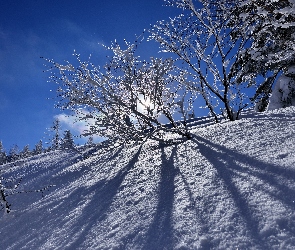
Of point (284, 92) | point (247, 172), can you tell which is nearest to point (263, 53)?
point (284, 92)

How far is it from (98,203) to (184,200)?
1364mm

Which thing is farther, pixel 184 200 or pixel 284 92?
pixel 284 92

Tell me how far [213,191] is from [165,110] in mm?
3947

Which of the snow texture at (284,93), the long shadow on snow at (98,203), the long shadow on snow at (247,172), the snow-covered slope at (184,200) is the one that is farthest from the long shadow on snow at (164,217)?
the snow texture at (284,93)

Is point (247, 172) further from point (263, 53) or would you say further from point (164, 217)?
point (263, 53)

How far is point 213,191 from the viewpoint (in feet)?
9.29

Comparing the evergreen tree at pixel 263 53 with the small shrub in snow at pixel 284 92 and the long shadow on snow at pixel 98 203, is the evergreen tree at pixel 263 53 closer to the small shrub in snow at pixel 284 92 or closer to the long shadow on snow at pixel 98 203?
the small shrub in snow at pixel 284 92

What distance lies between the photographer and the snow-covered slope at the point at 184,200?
2189mm

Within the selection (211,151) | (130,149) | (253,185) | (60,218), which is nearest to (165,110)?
(130,149)

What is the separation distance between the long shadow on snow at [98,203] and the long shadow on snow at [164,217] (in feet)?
2.35

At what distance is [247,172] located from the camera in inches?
117

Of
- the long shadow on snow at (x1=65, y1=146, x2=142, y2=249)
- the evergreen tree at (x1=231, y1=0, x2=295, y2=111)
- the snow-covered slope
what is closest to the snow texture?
the evergreen tree at (x1=231, y1=0, x2=295, y2=111)

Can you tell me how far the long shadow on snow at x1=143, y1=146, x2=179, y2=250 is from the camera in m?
2.35

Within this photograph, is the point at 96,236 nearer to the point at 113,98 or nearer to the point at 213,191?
the point at 213,191
